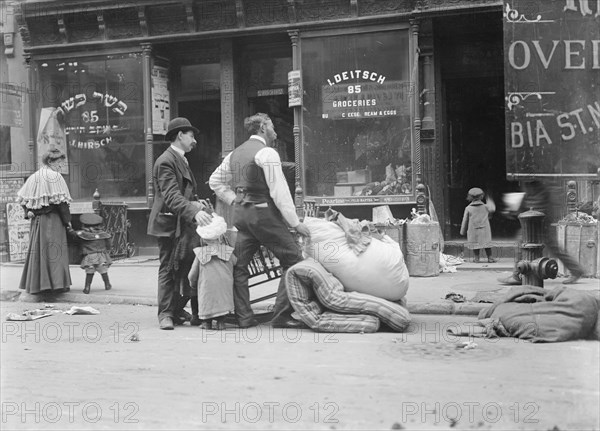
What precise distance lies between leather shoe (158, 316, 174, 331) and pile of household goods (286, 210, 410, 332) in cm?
127

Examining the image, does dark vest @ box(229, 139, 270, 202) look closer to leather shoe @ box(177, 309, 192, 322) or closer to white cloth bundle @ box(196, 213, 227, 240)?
white cloth bundle @ box(196, 213, 227, 240)

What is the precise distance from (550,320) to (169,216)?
3.69 m

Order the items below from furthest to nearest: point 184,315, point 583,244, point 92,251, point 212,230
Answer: point 583,244, point 92,251, point 184,315, point 212,230

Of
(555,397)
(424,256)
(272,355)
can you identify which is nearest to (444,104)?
(424,256)

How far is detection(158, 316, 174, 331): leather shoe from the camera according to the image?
6.83 m

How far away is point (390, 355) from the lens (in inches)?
214

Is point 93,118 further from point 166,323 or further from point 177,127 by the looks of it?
point 166,323

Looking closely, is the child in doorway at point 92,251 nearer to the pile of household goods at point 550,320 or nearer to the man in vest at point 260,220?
the man in vest at point 260,220

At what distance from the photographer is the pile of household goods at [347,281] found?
20.9 ft

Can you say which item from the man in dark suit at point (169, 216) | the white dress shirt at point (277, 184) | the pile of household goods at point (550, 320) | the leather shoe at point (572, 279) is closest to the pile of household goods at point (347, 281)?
the white dress shirt at point (277, 184)

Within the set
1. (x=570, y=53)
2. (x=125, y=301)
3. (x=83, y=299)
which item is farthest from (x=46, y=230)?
(x=570, y=53)

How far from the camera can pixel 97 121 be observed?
13602mm

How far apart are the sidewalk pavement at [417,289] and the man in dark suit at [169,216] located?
1.40 m

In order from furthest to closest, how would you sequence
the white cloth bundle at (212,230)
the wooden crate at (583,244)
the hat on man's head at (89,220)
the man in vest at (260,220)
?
the hat on man's head at (89,220)
the wooden crate at (583,244)
the man in vest at (260,220)
the white cloth bundle at (212,230)
